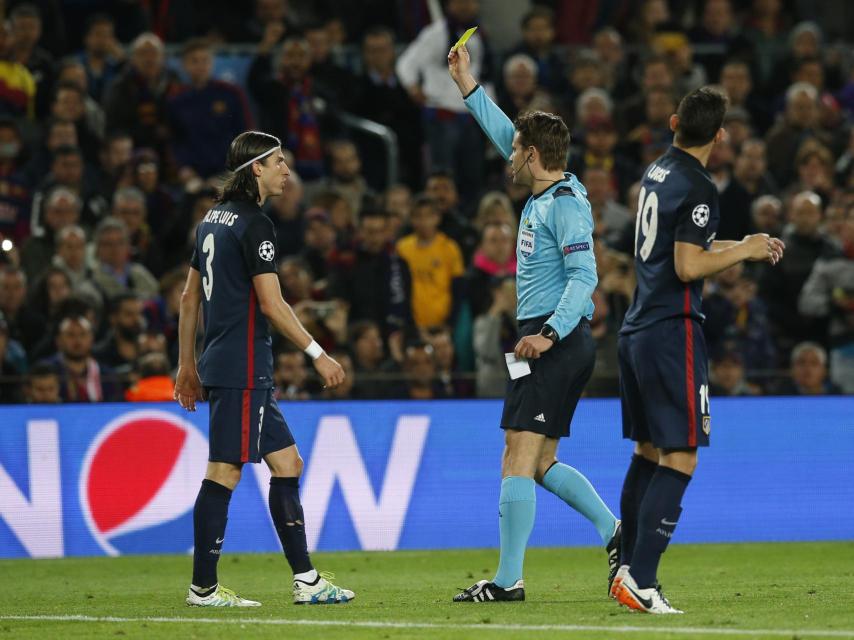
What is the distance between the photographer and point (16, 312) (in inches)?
527

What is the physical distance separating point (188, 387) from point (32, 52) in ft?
29.1

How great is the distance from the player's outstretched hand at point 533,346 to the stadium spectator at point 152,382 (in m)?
4.97

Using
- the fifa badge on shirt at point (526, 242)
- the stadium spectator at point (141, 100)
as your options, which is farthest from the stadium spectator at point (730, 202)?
the fifa badge on shirt at point (526, 242)

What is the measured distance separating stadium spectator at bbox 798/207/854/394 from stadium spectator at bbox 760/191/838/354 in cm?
13

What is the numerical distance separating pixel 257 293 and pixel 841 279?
7552 mm

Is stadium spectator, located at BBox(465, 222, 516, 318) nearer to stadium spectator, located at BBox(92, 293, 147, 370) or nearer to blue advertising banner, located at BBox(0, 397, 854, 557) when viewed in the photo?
blue advertising banner, located at BBox(0, 397, 854, 557)

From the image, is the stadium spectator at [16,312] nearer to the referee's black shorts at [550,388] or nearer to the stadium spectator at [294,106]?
the stadium spectator at [294,106]

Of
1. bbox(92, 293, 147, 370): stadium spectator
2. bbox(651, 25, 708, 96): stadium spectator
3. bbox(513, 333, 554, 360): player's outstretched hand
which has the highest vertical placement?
bbox(651, 25, 708, 96): stadium spectator

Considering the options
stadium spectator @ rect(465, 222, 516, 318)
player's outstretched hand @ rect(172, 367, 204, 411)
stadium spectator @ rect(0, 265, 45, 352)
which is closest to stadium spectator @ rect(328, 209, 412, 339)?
stadium spectator @ rect(465, 222, 516, 318)

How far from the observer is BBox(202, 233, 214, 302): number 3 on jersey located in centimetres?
780

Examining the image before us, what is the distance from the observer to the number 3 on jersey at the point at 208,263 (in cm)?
780

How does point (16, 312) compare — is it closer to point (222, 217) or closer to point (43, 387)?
point (43, 387)

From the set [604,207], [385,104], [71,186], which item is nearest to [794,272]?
[604,207]

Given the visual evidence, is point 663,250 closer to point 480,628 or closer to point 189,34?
point 480,628
